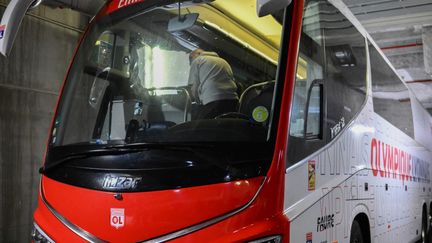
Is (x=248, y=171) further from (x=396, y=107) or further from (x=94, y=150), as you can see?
(x=396, y=107)

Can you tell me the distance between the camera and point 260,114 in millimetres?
2820

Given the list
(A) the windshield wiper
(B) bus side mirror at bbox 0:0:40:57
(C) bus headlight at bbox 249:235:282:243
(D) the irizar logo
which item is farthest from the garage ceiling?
(D) the irizar logo

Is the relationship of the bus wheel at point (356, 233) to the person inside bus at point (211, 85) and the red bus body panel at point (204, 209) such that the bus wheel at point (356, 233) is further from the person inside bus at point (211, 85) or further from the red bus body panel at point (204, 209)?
the person inside bus at point (211, 85)

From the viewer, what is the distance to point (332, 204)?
339 cm

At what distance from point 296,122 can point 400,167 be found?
13.5 feet

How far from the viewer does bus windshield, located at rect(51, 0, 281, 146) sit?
300 cm

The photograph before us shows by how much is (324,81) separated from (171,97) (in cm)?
116

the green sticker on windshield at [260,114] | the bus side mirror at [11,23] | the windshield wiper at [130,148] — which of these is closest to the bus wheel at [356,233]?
the green sticker on windshield at [260,114]

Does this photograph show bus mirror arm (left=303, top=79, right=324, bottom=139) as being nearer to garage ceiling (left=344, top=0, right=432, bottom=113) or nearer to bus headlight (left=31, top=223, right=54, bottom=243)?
bus headlight (left=31, top=223, right=54, bottom=243)

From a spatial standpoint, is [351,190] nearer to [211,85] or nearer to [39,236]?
[211,85]

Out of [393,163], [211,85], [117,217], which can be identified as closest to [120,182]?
[117,217]

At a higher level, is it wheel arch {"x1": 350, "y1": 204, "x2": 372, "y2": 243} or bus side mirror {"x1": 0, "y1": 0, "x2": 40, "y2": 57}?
bus side mirror {"x1": 0, "y1": 0, "x2": 40, "y2": 57}

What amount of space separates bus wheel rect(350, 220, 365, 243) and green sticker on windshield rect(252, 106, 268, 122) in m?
1.74

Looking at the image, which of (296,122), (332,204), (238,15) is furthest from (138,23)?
(332,204)
